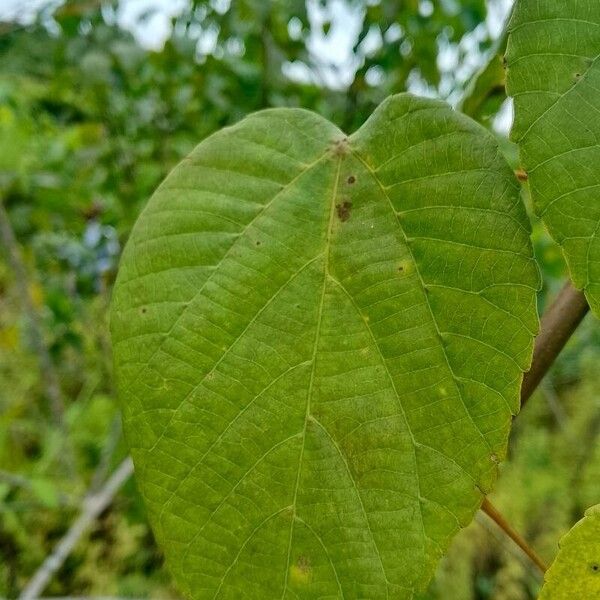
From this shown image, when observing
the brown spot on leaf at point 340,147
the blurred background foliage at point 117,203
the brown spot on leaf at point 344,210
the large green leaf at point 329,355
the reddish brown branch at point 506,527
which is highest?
the blurred background foliage at point 117,203

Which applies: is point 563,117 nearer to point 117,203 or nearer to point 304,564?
point 304,564

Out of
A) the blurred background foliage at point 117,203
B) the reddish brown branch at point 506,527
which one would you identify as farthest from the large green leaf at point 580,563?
the blurred background foliage at point 117,203

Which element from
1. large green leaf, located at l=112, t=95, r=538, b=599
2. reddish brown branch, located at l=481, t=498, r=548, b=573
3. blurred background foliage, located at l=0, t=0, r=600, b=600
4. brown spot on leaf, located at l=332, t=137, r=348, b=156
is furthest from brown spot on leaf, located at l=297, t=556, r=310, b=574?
blurred background foliage, located at l=0, t=0, r=600, b=600

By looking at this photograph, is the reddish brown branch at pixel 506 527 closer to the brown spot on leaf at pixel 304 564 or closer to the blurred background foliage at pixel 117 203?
the brown spot on leaf at pixel 304 564

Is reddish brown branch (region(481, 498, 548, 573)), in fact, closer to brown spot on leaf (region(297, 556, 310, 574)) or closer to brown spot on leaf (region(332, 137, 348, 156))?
brown spot on leaf (region(297, 556, 310, 574))

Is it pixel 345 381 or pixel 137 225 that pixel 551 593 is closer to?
pixel 345 381

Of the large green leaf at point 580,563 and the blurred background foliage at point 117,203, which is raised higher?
the blurred background foliage at point 117,203
